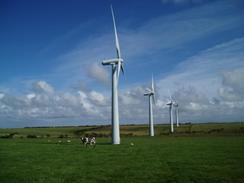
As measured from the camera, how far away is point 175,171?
822 inches

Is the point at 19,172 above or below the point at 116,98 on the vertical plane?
below

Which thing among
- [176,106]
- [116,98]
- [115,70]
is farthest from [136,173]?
[176,106]

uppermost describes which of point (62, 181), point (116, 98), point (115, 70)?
point (115, 70)

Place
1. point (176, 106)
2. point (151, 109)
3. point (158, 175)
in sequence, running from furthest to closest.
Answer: point (176, 106), point (151, 109), point (158, 175)

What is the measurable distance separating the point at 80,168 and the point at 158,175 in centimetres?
646

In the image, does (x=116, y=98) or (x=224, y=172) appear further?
(x=116, y=98)

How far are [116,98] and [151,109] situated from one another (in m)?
36.3

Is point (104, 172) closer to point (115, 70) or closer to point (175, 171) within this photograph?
point (175, 171)

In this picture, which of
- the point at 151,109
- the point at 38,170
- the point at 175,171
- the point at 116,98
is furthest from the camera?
the point at 151,109

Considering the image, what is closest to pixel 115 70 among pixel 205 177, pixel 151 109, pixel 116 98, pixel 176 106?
pixel 116 98

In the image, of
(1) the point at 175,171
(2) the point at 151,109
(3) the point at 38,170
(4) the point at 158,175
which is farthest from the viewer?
(2) the point at 151,109

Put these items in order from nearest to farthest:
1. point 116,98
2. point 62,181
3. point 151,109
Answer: point 62,181, point 116,98, point 151,109

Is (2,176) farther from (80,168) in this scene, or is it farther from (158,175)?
(158,175)

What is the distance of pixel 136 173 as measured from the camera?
66.9ft
